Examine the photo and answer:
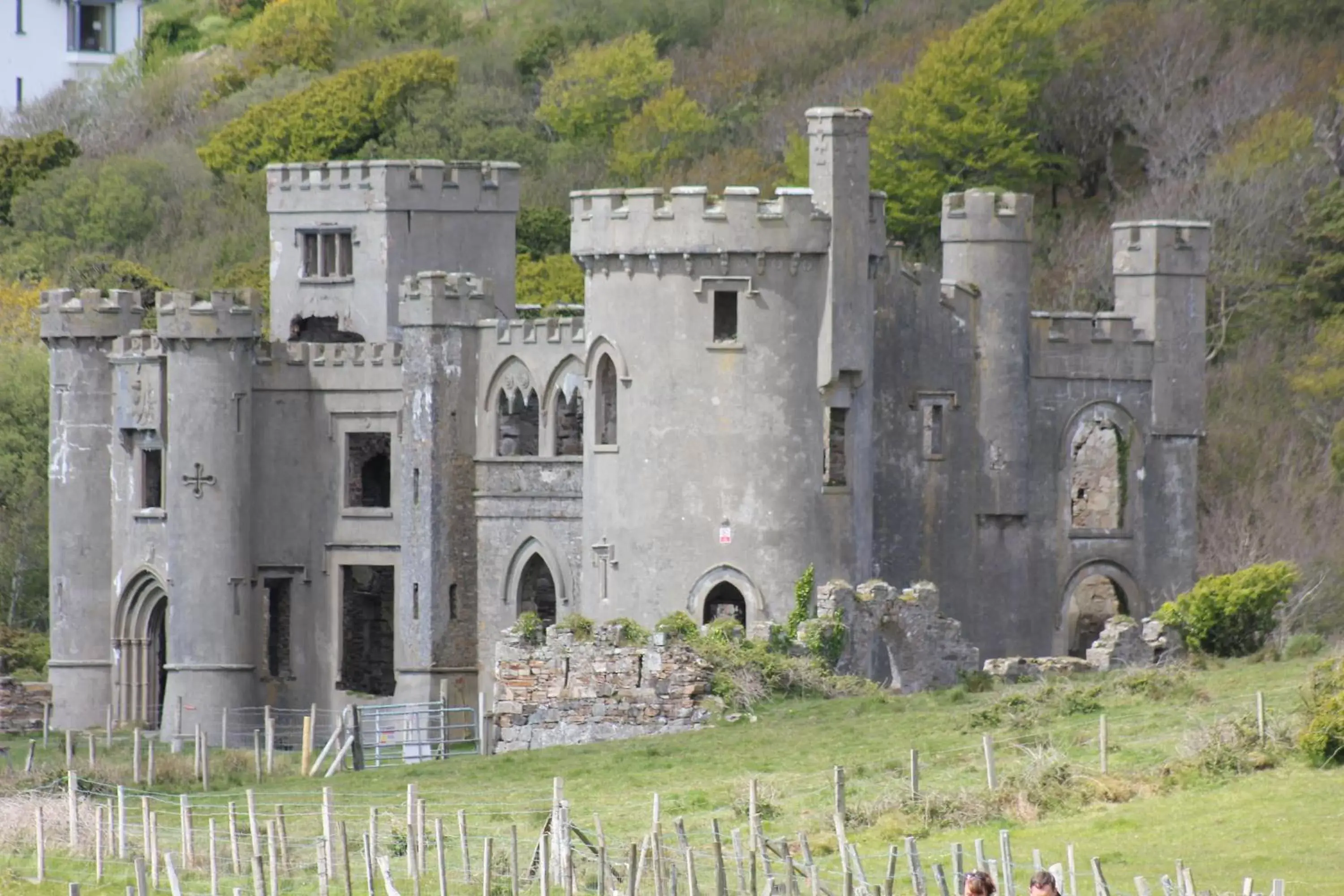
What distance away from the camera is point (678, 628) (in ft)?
169

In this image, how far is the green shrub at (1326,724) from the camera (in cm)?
3994

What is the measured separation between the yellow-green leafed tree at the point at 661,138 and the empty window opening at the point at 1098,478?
28025 millimetres

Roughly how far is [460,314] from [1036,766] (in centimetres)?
2171

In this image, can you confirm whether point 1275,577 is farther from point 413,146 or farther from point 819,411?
point 413,146

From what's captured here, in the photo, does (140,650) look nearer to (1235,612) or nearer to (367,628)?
(367,628)

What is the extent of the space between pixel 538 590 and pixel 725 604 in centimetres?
660

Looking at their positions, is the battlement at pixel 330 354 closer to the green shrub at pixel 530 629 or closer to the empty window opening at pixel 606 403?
the empty window opening at pixel 606 403

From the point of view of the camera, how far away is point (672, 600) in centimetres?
5453

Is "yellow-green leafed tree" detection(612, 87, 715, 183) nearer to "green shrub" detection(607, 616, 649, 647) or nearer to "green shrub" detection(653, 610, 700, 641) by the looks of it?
"green shrub" detection(607, 616, 649, 647)

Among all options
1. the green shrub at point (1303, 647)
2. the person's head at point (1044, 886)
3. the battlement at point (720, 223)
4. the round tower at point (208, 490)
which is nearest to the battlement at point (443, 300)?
the round tower at point (208, 490)

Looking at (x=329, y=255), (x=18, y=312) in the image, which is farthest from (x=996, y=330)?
(x=18, y=312)

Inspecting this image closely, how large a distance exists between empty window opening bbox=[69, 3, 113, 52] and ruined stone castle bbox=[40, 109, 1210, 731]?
5053 centimetres

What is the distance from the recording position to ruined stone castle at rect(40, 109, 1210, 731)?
54531mm

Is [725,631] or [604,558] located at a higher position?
[604,558]
